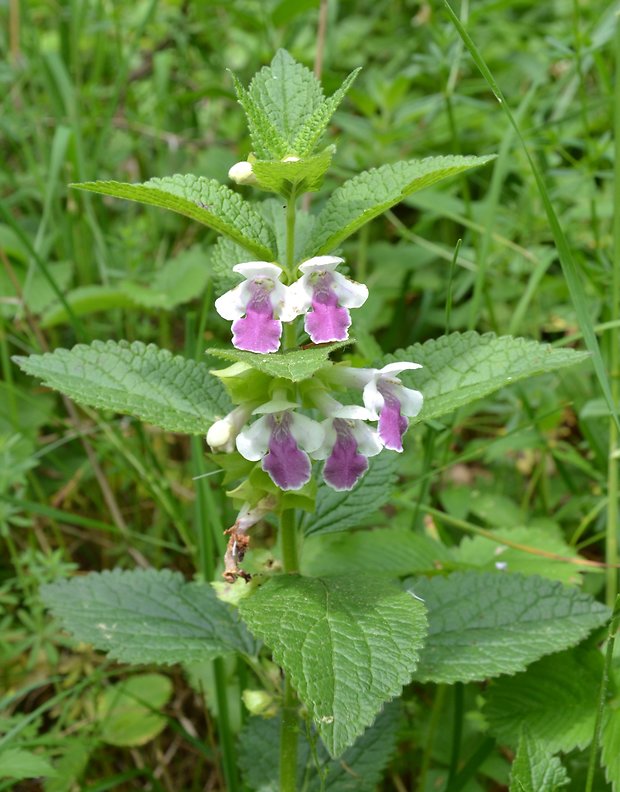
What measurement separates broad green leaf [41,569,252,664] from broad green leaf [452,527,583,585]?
542mm

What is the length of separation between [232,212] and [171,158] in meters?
2.33

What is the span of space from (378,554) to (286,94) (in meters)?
0.96

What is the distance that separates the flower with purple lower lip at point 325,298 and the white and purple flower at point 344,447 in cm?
12

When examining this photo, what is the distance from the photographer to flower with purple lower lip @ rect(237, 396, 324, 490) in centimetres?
125

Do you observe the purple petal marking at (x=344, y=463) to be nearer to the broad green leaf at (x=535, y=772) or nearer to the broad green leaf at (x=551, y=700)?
the broad green leaf at (x=535, y=772)

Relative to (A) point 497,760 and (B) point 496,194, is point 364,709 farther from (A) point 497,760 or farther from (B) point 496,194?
(B) point 496,194

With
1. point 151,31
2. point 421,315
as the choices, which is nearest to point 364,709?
point 421,315

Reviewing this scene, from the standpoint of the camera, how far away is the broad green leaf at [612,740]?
1424 millimetres

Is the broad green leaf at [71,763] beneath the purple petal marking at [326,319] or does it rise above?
beneath

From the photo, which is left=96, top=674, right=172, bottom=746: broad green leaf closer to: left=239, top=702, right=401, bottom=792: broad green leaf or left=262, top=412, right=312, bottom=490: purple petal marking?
left=239, top=702, right=401, bottom=792: broad green leaf

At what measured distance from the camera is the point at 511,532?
207 cm

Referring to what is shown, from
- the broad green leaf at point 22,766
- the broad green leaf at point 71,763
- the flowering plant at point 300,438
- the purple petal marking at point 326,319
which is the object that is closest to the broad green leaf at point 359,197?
the flowering plant at point 300,438

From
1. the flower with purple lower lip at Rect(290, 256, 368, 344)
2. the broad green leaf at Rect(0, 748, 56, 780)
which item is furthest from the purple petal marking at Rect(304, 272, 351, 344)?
the broad green leaf at Rect(0, 748, 56, 780)

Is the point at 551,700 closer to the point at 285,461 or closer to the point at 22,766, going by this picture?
the point at 285,461
